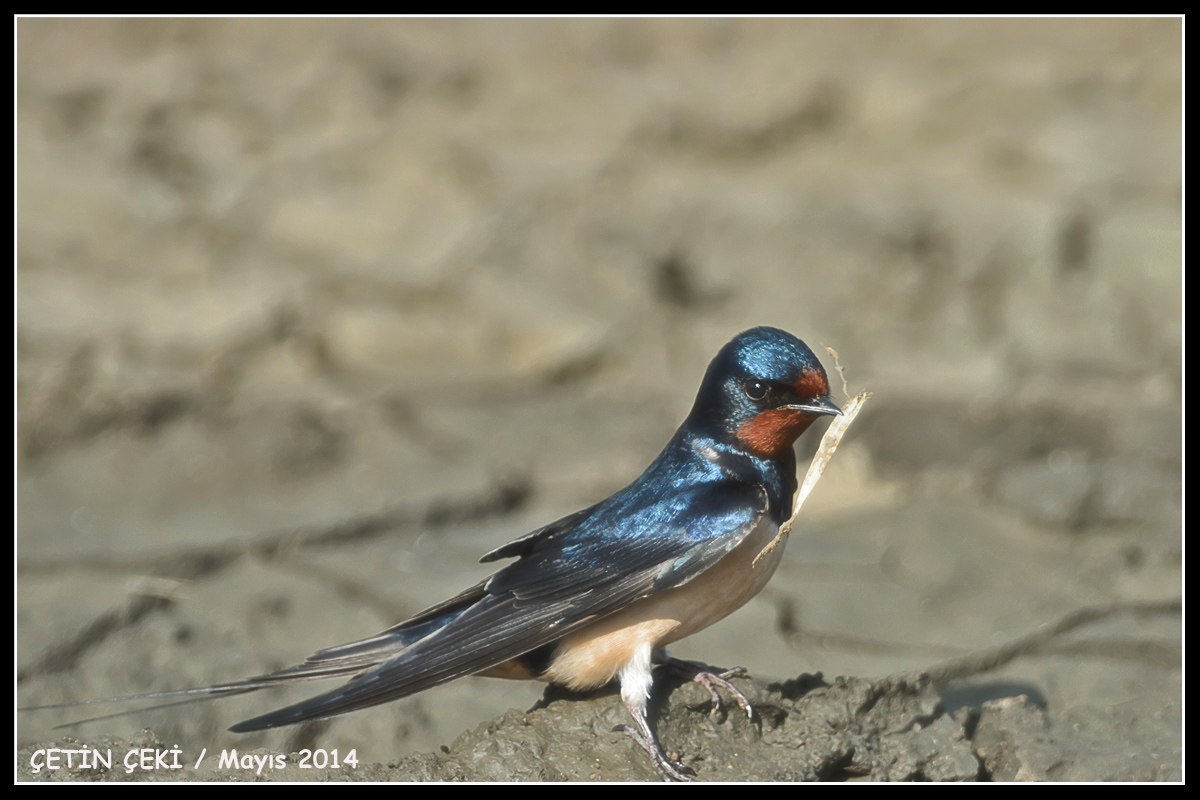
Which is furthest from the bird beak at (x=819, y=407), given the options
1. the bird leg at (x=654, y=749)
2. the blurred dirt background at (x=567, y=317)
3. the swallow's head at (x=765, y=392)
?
the blurred dirt background at (x=567, y=317)

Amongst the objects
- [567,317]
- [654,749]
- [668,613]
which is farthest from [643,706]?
[567,317]

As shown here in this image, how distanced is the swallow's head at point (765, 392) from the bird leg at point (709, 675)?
49 centimetres

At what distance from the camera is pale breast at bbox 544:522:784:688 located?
2467 millimetres

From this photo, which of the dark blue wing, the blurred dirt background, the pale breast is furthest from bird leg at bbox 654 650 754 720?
the blurred dirt background

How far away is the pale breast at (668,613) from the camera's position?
8.09 feet

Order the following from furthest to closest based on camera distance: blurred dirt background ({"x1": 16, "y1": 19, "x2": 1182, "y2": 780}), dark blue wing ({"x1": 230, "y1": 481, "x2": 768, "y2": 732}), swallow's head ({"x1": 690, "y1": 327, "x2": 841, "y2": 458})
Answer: blurred dirt background ({"x1": 16, "y1": 19, "x2": 1182, "y2": 780}), swallow's head ({"x1": 690, "y1": 327, "x2": 841, "y2": 458}), dark blue wing ({"x1": 230, "y1": 481, "x2": 768, "y2": 732})

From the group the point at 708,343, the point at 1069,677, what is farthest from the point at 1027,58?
the point at 1069,677

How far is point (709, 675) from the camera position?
2.62 m

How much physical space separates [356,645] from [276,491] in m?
2.71

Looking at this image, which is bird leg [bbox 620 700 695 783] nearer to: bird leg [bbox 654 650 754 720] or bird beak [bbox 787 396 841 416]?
bird leg [bbox 654 650 754 720]

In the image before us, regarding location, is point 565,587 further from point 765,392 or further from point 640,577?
point 765,392

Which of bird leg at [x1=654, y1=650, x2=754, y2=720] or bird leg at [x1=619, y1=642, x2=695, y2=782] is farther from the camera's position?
bird leg at [x1=654, y1=650, x2=754, y2=720]

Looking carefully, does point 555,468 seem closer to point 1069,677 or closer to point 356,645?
point 1069,677

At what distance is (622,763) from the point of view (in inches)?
96.0
